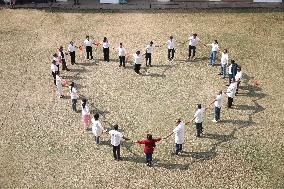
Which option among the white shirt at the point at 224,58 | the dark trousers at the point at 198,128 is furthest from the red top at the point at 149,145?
the white shirt at the point at 224,58

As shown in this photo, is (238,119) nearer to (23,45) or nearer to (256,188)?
(256,188)

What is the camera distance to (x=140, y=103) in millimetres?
22328

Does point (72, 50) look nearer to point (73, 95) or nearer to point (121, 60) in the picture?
point (121, 60)

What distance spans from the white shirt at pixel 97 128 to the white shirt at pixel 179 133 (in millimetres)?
3205

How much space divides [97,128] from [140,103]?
377 centimetres

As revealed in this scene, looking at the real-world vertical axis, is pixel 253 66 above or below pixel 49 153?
above

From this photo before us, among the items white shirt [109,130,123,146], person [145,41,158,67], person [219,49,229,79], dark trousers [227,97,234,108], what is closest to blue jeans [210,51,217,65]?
person [219,49,229,79]

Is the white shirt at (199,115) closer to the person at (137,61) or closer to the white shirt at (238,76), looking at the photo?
the white shirt at (238,76)

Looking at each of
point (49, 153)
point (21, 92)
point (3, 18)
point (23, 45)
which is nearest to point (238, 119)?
point (49, 153)

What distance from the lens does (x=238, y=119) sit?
69.7ft

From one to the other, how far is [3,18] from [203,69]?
1434cm

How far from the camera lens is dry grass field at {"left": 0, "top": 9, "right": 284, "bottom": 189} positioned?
60.6ft

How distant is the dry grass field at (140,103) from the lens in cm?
1848

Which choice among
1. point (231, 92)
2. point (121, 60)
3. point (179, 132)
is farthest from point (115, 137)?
point (121, 60)
